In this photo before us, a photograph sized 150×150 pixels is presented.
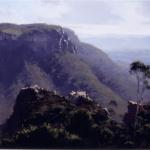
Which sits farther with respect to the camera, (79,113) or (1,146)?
(79,113)

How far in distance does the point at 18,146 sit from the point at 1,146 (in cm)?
455

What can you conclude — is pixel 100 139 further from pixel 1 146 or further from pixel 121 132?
pixel 1 146

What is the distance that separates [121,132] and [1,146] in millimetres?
32589

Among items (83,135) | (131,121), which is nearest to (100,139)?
(83,135)

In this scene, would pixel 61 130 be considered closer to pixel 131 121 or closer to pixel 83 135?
pixel 83 135

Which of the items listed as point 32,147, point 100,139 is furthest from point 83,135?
point 32,147

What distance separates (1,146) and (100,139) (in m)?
26.0

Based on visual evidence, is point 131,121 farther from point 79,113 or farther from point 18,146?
point 18,146

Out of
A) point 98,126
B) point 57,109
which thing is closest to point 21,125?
point 57,109

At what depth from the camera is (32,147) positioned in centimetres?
17550

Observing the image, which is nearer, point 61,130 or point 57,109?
point 61,130

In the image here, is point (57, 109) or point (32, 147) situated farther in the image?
point (57, 109)

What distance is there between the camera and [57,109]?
198875 millimetres

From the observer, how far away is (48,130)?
182 metres
